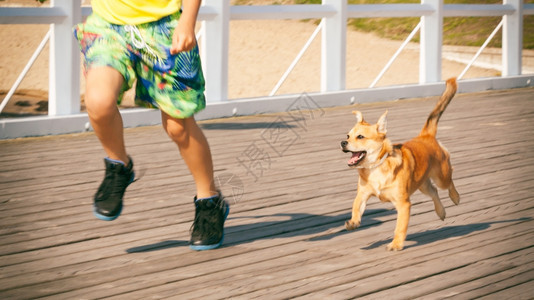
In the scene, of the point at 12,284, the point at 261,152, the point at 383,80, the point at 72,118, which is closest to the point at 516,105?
the point at 261,152

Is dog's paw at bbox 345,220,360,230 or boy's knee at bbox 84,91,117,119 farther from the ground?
boy's knee at bbox 84,91,117,119

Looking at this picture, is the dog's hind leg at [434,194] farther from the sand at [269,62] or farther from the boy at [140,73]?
the sand at [269,62]

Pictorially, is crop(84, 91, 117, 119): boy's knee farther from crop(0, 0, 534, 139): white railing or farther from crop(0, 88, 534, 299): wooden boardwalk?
Answer: crop(0, 0, 534, 139): white railing

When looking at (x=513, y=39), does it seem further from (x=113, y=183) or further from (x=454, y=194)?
(x=113, y=183)

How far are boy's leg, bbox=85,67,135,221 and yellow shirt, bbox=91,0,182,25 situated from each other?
233 mm

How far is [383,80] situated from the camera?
80.9ft

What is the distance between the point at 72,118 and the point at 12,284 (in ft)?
14.3

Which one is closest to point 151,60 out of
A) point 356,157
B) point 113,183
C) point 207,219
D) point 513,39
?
point 113,183

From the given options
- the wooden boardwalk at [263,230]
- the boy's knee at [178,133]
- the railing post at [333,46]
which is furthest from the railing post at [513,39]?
the boy's knee at [178,133]

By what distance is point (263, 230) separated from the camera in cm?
452

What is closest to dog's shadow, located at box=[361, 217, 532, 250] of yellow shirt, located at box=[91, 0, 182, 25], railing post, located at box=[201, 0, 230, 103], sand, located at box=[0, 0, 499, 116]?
yellow shirt, located at box=[91, 0, 182, 25]

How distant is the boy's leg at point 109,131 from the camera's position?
3793mm

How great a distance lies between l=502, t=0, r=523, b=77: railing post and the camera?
39.8 feet

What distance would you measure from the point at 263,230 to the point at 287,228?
0.13 meters
